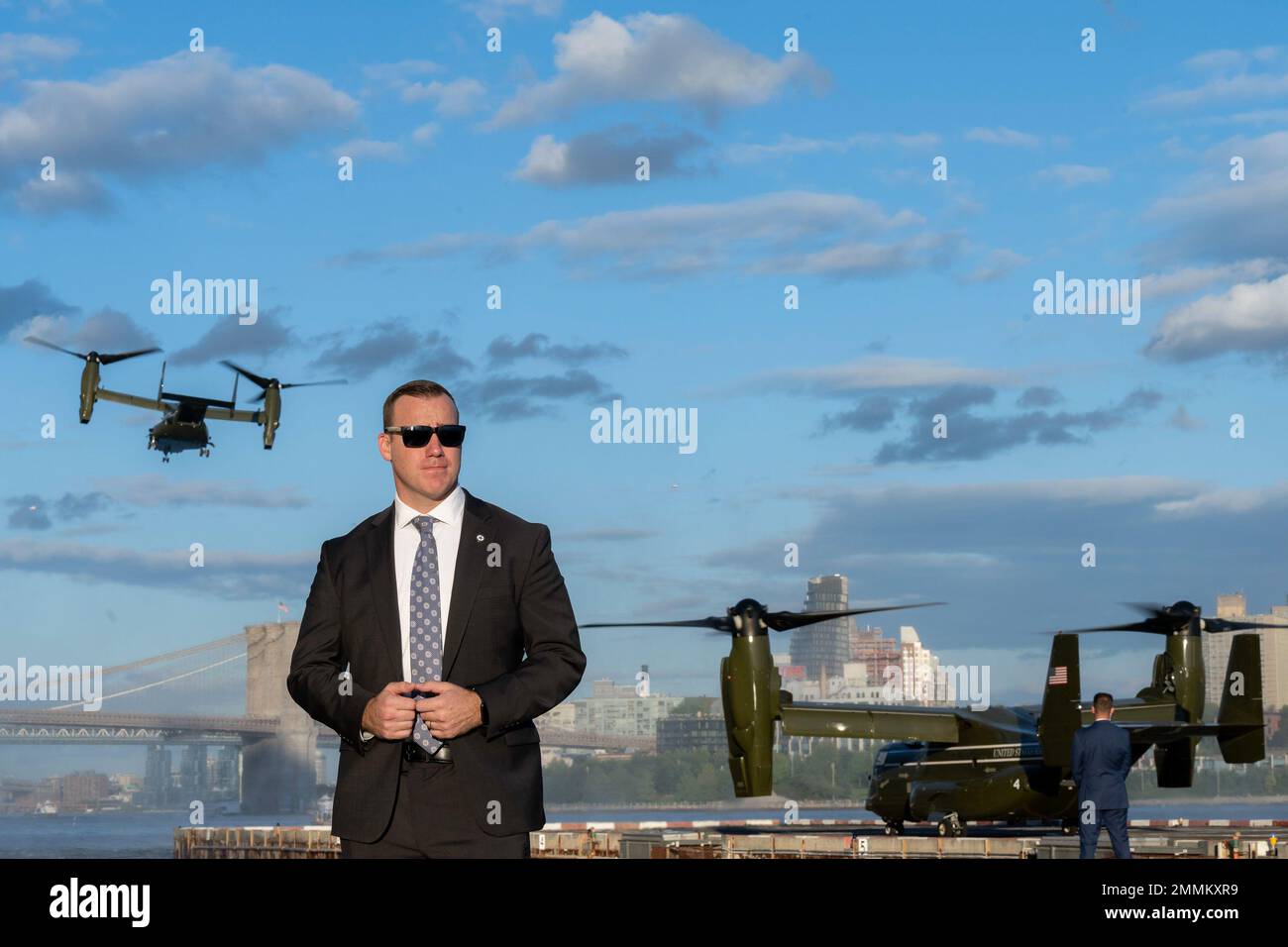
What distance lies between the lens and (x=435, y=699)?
5438 mm

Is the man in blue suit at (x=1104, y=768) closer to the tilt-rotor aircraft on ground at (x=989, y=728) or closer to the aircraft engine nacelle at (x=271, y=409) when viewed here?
the tilt-rotor aircraft on ground at (x=989, y=728)

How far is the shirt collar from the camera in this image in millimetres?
6109

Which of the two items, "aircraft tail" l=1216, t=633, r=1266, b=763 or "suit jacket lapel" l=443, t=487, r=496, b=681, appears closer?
"suit jacket lapel" l=443, t=487, r=496, b=681

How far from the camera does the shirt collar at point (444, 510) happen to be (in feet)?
20.0

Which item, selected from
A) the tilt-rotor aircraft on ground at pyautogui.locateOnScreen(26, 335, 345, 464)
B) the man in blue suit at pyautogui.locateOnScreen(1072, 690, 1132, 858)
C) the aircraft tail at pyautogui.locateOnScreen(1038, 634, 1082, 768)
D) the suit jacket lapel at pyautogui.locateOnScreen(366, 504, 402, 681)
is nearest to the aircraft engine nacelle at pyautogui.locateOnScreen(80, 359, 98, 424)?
the tilt-rotor aircraft on ground at pyautogui.locateOnScreen(26, 335, 345, 464)

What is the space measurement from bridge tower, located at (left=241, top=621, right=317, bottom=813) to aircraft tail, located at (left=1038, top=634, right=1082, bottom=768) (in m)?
97.7

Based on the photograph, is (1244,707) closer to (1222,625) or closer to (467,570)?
(1222,625)

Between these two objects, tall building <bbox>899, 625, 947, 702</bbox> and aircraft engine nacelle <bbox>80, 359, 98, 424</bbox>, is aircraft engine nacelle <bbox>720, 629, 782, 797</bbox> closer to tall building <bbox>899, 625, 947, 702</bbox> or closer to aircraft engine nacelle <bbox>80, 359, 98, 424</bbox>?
aircraft engine nacelle <bbox>80, 359, 98, 424</bbox>

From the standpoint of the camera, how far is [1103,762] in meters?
21.6

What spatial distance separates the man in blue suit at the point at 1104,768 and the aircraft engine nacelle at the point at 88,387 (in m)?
52.8

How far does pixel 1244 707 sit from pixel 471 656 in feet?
157
